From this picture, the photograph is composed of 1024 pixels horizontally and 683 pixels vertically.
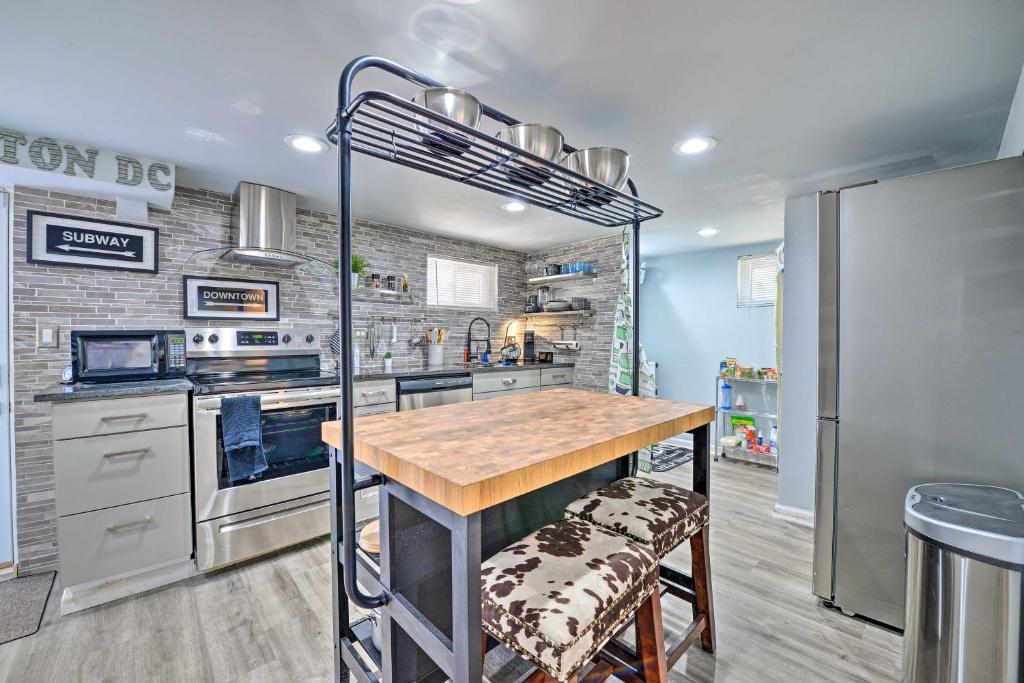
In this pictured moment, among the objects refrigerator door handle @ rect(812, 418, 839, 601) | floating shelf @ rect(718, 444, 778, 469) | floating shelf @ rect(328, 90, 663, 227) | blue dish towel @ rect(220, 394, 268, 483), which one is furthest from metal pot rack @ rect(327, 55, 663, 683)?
floating shelf @ rect(718, 444, 778, 469)

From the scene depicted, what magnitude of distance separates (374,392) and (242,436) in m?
0.85

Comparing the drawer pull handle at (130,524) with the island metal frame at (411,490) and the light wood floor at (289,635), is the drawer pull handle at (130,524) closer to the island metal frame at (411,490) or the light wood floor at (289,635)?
the light wood floor at (289,635)

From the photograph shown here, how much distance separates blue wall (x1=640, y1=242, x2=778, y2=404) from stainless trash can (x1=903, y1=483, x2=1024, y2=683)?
3231 mm

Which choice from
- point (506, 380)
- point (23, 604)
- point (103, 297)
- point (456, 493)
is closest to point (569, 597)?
point (456, 493)

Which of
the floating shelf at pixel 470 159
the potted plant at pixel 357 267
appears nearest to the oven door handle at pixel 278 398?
the potted plant at pixel 357 267

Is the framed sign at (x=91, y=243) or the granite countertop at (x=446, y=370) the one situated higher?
the framed sign at (x=91, y=243)

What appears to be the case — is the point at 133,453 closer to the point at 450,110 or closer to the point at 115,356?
the point at 115,356

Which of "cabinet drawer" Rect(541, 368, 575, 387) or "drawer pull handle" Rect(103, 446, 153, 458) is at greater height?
"cabinet drawer" Rect(541, 368, 575, 387)

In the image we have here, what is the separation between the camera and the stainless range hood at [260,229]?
2715 millimetres

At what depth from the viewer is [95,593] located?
2023 mm

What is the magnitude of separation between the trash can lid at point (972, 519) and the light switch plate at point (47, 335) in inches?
161

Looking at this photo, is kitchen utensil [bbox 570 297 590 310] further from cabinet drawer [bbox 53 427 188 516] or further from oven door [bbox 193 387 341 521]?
cabinet drawer [bbox 53 427 188 516]

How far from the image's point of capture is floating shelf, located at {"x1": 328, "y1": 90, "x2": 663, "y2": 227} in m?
0.98

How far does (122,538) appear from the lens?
2.06m
